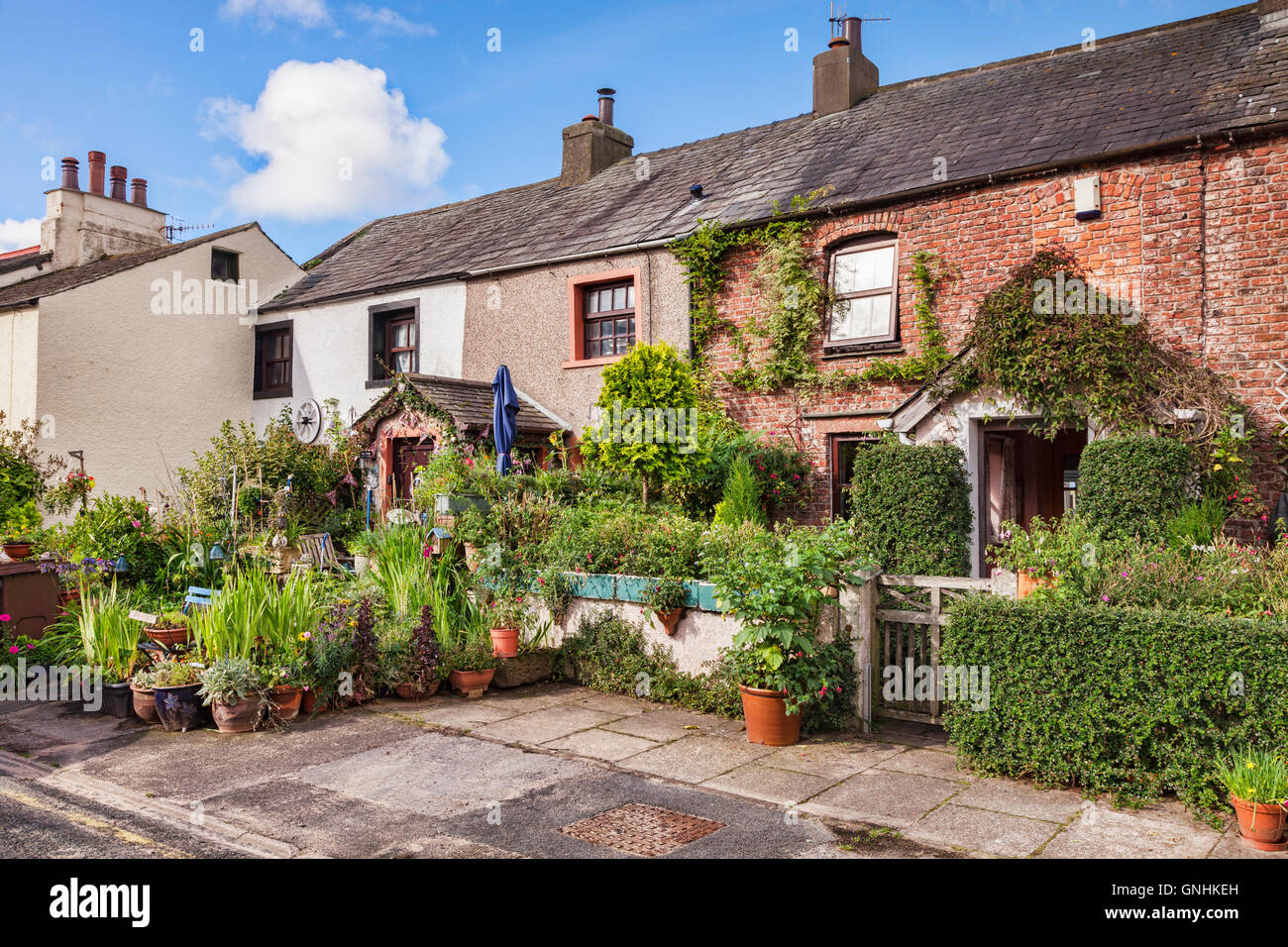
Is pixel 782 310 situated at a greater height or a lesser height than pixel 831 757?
greater

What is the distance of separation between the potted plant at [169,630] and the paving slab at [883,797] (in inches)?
236

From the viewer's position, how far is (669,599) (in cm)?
854

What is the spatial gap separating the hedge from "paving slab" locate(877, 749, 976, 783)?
0.14 meters

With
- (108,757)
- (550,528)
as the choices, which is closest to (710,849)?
(108,757)

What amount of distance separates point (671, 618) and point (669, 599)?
19 cm

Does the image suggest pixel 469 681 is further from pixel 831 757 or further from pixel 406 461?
pixel 406 461

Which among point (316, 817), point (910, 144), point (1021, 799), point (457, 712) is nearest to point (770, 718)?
point (1021, 799)

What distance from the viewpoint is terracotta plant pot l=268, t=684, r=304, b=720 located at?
7.76 metres

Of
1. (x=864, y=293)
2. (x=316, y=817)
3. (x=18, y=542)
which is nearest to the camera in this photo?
(x=316, y=817)

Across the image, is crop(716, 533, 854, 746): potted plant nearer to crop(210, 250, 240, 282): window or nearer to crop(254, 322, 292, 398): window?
crop(254, 322, 292, 398): window

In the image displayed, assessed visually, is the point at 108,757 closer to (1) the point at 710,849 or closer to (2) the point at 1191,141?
(1) the point at 710,849

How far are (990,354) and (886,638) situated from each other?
16.1ft

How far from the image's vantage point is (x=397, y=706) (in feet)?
27.9

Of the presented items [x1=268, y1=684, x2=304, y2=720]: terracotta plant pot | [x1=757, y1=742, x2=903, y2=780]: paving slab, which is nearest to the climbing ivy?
[x1=757, y1=742, x2=903, y2=780]: paving slab
